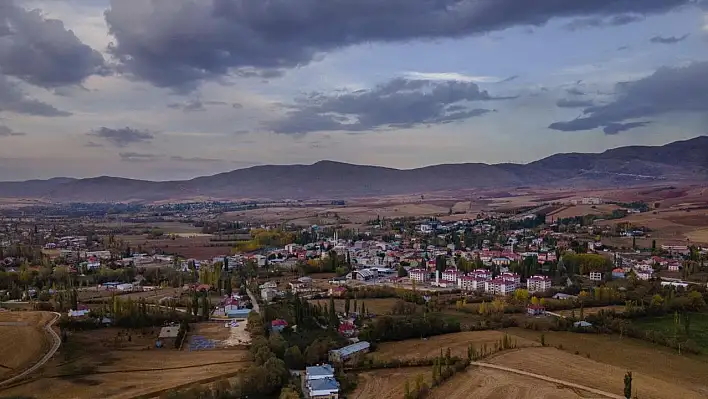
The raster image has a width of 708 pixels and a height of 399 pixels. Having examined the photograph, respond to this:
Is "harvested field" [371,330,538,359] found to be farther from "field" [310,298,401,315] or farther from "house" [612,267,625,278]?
"house" [612,267,625,278]

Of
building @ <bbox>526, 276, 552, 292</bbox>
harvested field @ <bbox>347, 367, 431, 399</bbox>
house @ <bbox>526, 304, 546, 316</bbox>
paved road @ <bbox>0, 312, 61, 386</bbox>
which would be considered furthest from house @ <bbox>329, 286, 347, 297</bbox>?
harvested field @ <bbox>347, 367, 431, 399</bbox>

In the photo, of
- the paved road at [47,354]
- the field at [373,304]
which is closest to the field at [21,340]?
the paved road at [47,354]

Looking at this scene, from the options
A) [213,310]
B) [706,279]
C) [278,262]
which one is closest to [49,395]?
[213,310]

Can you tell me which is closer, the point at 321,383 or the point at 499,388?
the point at 321,383

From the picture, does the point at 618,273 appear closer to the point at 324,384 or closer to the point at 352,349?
the point at 352,349

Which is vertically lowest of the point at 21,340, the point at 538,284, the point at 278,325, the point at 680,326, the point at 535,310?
the point at 680,326

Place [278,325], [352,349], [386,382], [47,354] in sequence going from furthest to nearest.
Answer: [278,325] < [352,349] < [47,354] < [386,382]

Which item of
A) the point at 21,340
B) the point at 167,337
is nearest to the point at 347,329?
the point at 167,337

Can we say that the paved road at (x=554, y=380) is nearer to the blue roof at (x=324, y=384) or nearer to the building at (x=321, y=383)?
the building at (x=321, y=383)
